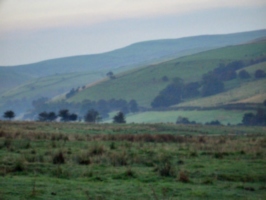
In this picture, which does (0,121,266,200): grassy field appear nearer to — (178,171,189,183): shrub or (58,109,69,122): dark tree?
(178,171,189,183): shrub

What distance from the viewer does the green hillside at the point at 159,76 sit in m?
155

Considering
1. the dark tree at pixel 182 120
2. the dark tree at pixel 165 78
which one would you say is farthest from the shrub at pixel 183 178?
the dark tree at pixel 165 78

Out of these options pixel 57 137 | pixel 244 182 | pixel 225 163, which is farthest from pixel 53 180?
pixel 57 137

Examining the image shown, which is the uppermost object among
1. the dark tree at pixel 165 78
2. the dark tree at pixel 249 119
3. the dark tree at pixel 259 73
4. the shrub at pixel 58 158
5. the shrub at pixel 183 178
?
the dark tree at pixel 165 78

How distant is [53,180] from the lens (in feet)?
54.3

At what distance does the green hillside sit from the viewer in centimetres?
15475

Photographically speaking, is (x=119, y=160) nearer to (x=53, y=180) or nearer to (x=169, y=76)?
(x=53, y=180)

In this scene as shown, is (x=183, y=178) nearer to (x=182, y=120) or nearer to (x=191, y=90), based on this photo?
(x=182, y=120)

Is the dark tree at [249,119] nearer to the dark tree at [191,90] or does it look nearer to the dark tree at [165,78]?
the dark tree at [191,90]

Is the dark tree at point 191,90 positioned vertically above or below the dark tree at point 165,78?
below

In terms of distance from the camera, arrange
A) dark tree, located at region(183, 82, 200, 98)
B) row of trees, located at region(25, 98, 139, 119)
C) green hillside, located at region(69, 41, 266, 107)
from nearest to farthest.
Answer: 1. row of trees, located at region(25, 98, 139, 119)
2. dark tree, located at region(183, 82, 200, 98)
3. green hillside, located at region(69, 41, 266, 107)

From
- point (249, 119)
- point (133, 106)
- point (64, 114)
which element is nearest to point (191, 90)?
point (133, 106)

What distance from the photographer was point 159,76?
6437 inches

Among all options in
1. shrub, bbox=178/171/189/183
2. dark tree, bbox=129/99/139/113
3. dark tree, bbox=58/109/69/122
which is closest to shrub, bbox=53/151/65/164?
shrub, bbox=178/171/189/183
